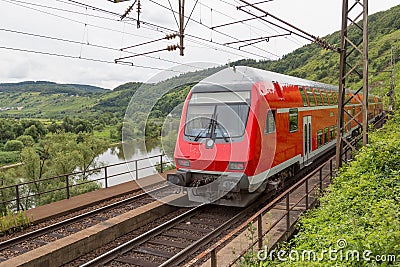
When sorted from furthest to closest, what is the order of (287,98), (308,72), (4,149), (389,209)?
(308,72) < (4,149) < (287,98) < (389,209)

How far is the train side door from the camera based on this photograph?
12.1 m

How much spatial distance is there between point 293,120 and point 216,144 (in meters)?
3.31

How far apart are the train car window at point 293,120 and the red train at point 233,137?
0.35 feet

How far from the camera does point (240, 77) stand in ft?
30.7

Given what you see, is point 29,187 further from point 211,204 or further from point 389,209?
point 389,209

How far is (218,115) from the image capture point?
8.91 meters

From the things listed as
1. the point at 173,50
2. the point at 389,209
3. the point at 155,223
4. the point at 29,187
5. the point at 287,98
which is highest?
the point at 173,50

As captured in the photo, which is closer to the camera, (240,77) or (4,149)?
(240,77)

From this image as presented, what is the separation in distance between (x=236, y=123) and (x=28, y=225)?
18.2 feet

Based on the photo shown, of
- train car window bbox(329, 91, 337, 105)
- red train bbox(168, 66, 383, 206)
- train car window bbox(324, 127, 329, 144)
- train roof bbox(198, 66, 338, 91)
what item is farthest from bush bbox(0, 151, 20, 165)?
train roof bbox(198, 66, 338, 91)

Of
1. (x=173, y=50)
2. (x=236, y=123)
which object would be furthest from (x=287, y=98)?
(x=173, y=50)

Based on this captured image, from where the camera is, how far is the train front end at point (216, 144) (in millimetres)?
8531

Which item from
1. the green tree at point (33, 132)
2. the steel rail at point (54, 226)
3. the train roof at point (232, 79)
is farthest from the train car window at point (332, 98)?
the green tree at point (33, 132)

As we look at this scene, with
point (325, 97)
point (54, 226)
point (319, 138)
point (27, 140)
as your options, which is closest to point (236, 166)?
point (54, 226)
